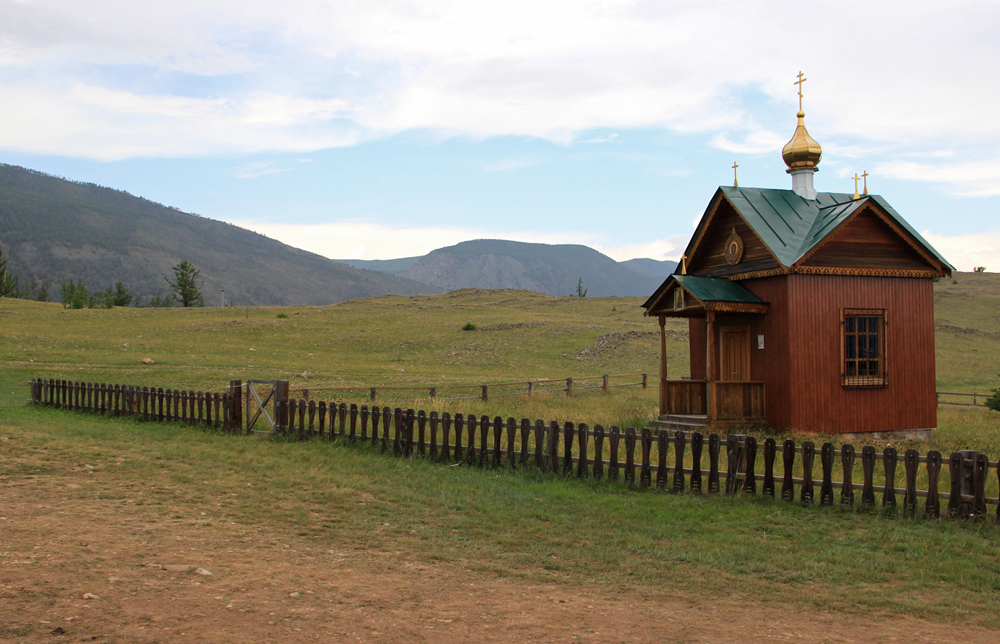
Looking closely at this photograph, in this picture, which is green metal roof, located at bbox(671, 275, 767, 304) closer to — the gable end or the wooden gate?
the gable end

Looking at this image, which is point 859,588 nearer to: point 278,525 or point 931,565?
point 931,565

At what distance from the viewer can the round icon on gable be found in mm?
18750

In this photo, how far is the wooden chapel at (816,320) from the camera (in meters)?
17.1

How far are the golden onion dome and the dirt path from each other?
16.2m

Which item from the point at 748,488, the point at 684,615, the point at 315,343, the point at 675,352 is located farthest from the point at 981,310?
the point at 684,615

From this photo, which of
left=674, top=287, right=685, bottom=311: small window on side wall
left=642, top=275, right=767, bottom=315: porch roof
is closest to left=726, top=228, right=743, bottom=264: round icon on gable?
left=642, top=275, right=767, bottom=315: porch roof

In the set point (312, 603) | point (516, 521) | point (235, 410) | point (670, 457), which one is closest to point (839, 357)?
point (670, 457)

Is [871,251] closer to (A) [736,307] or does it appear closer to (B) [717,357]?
(A) [736,307]

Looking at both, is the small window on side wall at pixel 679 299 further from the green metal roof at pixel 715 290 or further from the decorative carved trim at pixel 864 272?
the decorative carved trim at pixel 864 272

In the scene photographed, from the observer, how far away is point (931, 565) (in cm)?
756

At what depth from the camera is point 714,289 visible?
17.7 meters

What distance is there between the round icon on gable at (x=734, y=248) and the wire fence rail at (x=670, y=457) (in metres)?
6.18

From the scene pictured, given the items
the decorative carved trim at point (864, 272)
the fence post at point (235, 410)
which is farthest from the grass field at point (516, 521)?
the decorative carved trim at point (864, 272)

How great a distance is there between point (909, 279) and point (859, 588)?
1372 centimetres
